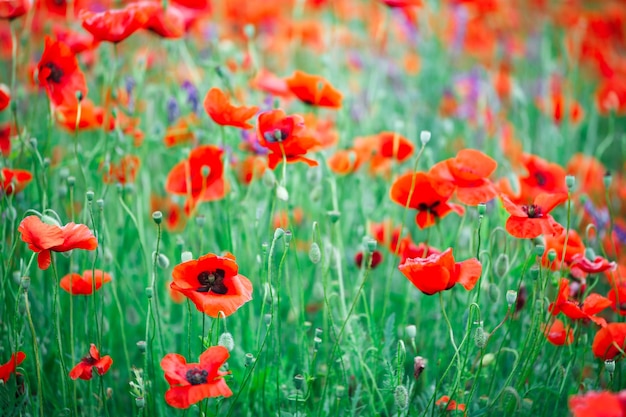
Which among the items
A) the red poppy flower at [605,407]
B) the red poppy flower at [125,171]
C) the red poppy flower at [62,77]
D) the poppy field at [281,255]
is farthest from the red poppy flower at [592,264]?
the red poppy flower at [62,77]

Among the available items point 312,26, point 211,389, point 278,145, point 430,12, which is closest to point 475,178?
point 278,145

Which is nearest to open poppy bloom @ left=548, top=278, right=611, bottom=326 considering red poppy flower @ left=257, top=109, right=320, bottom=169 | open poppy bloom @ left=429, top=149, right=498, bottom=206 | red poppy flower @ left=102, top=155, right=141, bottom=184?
open poppy bloom @ left=429, top=149, right=498, bottom=206

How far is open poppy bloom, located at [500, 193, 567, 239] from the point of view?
4.19ft

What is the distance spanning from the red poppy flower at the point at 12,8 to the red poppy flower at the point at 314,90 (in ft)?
2.31

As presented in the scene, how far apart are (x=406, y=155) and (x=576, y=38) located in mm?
1751

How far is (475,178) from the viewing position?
1.39 m

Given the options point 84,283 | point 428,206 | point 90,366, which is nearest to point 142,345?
point 90,366

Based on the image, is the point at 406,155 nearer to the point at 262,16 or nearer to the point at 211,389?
the point at 211,389

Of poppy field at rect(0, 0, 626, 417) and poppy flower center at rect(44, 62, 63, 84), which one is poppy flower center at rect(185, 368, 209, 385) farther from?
poppy flower center at rect(44, 62, 63, 84)

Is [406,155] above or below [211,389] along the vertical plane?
above

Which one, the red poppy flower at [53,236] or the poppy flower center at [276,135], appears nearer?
the red poppy flower at [53,236]

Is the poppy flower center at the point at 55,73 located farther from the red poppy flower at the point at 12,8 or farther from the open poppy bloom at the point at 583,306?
the open poppy bloom at the point at 583,306

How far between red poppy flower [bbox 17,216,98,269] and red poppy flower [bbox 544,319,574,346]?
37.3 inches

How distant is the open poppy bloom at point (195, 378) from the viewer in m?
1.06
